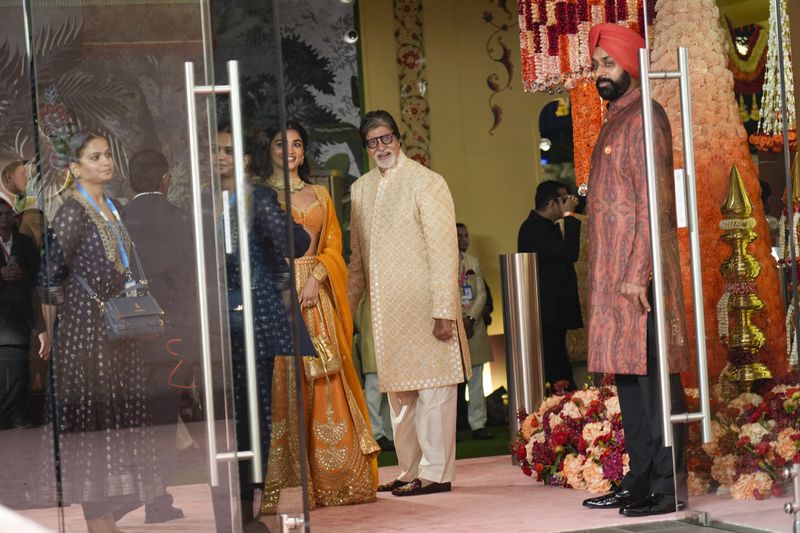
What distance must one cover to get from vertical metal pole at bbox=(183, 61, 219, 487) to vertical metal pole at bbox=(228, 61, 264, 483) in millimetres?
93

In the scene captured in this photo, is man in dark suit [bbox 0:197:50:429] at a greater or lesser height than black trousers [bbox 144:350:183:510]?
greater

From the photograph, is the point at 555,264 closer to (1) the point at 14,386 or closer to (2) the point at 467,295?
(2) the point at 467,295

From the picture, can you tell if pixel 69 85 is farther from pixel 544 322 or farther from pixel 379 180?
pixel 544 322

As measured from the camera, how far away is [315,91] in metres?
8.52

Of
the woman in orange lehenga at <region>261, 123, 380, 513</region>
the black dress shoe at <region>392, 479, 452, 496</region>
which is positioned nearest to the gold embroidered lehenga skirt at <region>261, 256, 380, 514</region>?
the woman in orange lehenga at <region>261, 123, 380, 513</region>

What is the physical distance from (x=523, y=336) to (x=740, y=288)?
262cm

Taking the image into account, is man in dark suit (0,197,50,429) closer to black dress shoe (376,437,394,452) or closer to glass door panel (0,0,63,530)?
glass door panel (0,0,63,530)

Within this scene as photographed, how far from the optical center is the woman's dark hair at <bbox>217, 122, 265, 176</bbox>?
3176 mm

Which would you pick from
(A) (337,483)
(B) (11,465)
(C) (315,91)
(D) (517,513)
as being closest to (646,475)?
(D) (517,513)

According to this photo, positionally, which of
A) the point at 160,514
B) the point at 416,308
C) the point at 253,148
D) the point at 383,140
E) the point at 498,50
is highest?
the point at 498,50

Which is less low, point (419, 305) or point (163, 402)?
point (419, 305)

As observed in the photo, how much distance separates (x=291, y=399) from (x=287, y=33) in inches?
219

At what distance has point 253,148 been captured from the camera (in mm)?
3184

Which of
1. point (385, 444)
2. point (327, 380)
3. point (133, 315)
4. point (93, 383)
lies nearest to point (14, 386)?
point (93, 383)
